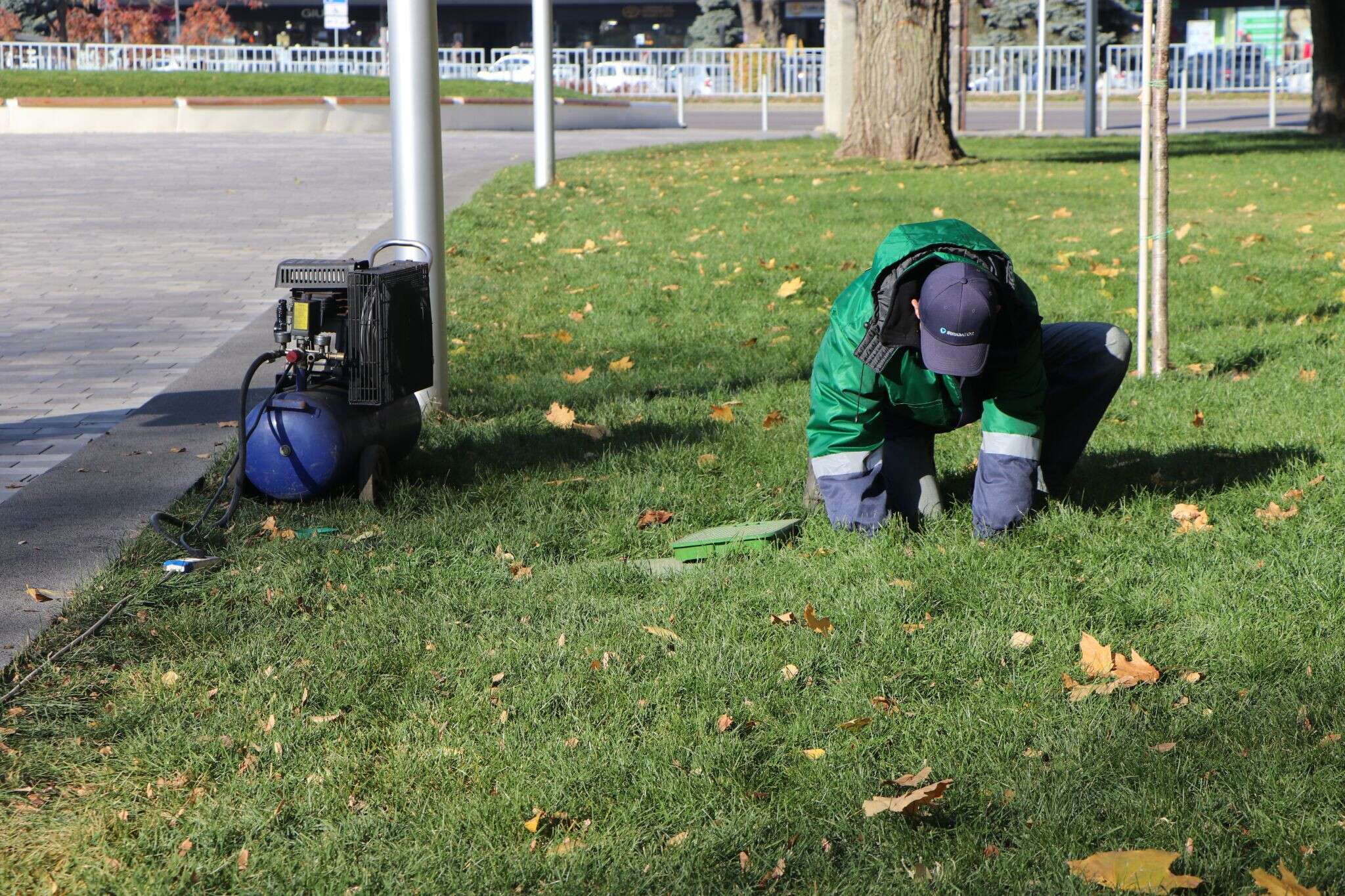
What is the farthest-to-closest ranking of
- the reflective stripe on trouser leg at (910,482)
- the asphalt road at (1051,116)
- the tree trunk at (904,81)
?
the asphalt road at (1051,116)
the tree trunk at (904,81)
the reflective stripe on trouser leg at (910,482)

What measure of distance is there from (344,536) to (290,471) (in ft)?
1.23

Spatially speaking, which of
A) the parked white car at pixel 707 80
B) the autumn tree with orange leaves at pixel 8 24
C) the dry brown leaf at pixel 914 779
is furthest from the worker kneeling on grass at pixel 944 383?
the autumn tree with orange leaves at pixel 8 24

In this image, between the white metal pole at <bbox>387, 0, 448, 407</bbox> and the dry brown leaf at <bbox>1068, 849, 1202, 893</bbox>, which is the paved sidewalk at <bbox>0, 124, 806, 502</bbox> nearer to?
the white metal pole at <bbox>387, 0, 448, 407</bbox>

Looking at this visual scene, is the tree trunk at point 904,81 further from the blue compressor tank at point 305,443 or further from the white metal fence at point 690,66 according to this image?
the white metal fence at point 690,66

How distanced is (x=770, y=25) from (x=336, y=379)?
51.5 m

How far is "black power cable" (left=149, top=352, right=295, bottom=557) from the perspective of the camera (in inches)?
171

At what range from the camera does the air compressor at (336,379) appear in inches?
184

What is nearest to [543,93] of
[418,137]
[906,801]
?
[418,137]


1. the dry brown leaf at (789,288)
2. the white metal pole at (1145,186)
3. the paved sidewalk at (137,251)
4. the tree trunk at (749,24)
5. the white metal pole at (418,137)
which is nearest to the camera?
the white metal pole at (418,137)

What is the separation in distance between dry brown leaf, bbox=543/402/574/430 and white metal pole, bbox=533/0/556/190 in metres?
8.34

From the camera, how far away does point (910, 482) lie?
4480mm

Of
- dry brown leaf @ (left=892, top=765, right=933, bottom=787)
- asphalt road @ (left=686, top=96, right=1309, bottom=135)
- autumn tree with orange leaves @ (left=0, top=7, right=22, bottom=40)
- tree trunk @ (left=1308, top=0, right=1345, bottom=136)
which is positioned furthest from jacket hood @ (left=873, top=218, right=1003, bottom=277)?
autumn tree with orange leaves @ (left=0, top=7, right=22, bottom=40)

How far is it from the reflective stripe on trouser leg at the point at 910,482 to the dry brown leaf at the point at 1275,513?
0.97 metres

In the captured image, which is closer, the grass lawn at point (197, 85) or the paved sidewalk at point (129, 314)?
the paved sidewalk at point (129, 314)
